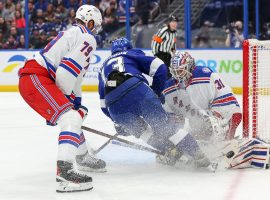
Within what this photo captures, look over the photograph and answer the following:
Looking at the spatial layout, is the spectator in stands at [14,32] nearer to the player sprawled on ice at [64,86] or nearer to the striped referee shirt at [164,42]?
the striped referee shirt at [164,42]

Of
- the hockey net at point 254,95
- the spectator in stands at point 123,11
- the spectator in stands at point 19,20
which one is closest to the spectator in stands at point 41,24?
the spectator in stands at point 19,20

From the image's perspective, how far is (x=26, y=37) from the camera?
10.7 meters

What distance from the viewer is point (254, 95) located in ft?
13.4

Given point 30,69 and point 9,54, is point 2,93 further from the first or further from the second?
point 30,69

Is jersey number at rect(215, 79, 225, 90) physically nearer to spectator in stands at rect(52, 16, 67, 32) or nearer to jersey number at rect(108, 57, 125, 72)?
jersey number at rect(108, 57, 125, 72)

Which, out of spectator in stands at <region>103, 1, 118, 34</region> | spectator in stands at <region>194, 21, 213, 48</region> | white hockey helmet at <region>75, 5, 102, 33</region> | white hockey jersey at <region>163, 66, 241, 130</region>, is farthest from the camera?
spectator in stands at <region>103, 1, 118, 34</region>

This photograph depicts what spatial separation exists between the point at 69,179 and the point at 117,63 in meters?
0.86

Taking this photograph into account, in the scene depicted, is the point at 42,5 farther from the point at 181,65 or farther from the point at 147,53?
the point at 181,65

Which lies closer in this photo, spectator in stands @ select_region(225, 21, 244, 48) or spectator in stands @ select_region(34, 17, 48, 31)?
spectator in stands @ select_region(225, 21, 244, 48)

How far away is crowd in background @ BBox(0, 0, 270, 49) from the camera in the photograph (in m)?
10.3

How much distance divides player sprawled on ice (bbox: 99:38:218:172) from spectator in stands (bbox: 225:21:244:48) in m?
5.49

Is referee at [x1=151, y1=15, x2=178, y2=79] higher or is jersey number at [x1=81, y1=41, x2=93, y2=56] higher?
jersey number at [x1=81, y1=41, x2=93, y2=56]

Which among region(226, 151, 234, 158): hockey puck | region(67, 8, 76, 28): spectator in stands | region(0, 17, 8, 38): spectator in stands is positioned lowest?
region(0, 17, 8, 38): spectator in stands

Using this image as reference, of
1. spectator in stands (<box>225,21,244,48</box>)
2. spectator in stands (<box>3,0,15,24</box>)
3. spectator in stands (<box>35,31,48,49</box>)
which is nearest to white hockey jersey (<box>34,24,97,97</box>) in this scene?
spectator in stands (<box>225,21,244,48</box>)
